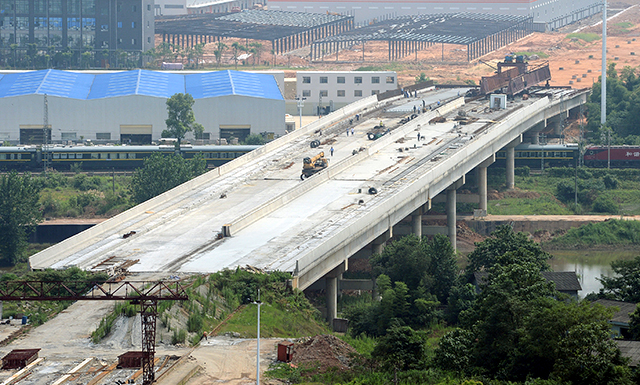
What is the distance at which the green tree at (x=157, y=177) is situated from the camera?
411ft

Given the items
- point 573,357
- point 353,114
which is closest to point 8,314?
point 573,357

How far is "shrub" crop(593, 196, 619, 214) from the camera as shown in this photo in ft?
438

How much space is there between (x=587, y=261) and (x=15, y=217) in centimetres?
6143

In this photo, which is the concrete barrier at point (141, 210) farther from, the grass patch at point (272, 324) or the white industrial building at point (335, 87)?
the white industrial building at point (335, 87)

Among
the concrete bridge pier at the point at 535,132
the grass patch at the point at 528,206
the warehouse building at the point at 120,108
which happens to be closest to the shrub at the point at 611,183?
the grass patch at the point at 528,206

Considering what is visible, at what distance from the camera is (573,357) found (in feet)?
178

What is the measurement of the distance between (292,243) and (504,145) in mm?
51619

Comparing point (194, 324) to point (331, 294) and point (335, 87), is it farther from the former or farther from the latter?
point (335, 87)

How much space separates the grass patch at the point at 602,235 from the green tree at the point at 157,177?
4408cm

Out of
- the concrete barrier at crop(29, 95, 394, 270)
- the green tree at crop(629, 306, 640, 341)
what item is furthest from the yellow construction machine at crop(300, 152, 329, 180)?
the green tree at crop(629, 306, 640, 341)

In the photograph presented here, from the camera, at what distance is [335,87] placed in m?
190

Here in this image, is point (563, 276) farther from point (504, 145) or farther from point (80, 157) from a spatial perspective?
point (80, 157)

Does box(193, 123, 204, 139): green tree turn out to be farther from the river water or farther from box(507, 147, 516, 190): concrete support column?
the river water

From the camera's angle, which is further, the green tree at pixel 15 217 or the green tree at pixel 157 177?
the green tree at pixel 157 177
